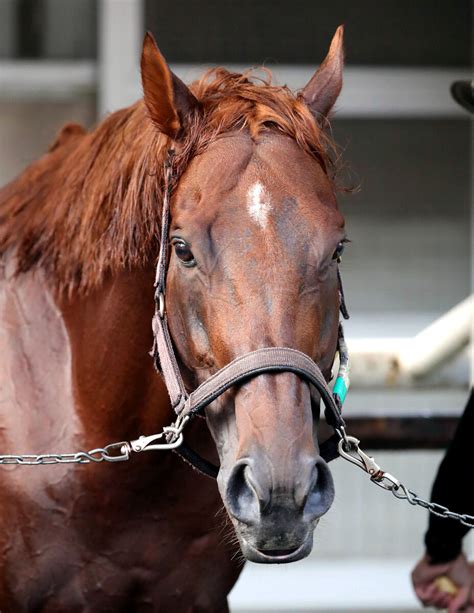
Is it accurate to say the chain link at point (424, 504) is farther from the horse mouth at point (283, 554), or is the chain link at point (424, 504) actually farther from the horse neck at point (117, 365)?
the horse neck at point (117, 365)

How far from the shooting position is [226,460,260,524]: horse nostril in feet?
5.39

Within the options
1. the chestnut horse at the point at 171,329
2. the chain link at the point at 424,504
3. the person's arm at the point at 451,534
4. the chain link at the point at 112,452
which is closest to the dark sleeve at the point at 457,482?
the person's arm at the point at 451,534

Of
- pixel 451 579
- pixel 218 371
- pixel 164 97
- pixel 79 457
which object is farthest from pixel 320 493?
pixel 451 579

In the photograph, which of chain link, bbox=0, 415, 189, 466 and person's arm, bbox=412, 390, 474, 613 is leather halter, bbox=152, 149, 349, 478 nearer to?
chain link, bbox=0, 415, 189, 466

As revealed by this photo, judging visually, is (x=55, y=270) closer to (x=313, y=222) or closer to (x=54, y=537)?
(x=54, y=537)

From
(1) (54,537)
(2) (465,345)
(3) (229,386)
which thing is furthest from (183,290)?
(2) (465,345)

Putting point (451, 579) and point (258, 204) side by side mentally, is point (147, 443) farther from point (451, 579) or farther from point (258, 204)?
point (451, 579)

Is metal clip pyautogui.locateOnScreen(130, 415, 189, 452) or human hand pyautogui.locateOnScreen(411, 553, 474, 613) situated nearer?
metal clip pyautogui.locateOnScreen(130, 415, 189, 452)

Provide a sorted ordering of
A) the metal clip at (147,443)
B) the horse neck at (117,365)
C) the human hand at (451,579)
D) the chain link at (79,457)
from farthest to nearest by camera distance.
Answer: the human hand at (451,579)
the horse neck at (117,365)
the chain link at (79,457)
the metal clip at (147,443)

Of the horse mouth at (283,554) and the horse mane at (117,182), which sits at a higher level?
the horse mane at (117,182)

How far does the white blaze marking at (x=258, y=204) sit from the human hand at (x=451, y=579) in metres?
1.15

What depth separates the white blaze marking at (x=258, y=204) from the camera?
1780 mm

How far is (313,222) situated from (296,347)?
207mm

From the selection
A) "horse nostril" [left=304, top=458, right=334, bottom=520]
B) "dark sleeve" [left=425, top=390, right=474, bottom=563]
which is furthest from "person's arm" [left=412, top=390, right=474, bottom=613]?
"horse nostril" [left=304, top=458, right=334, bottom=520]
